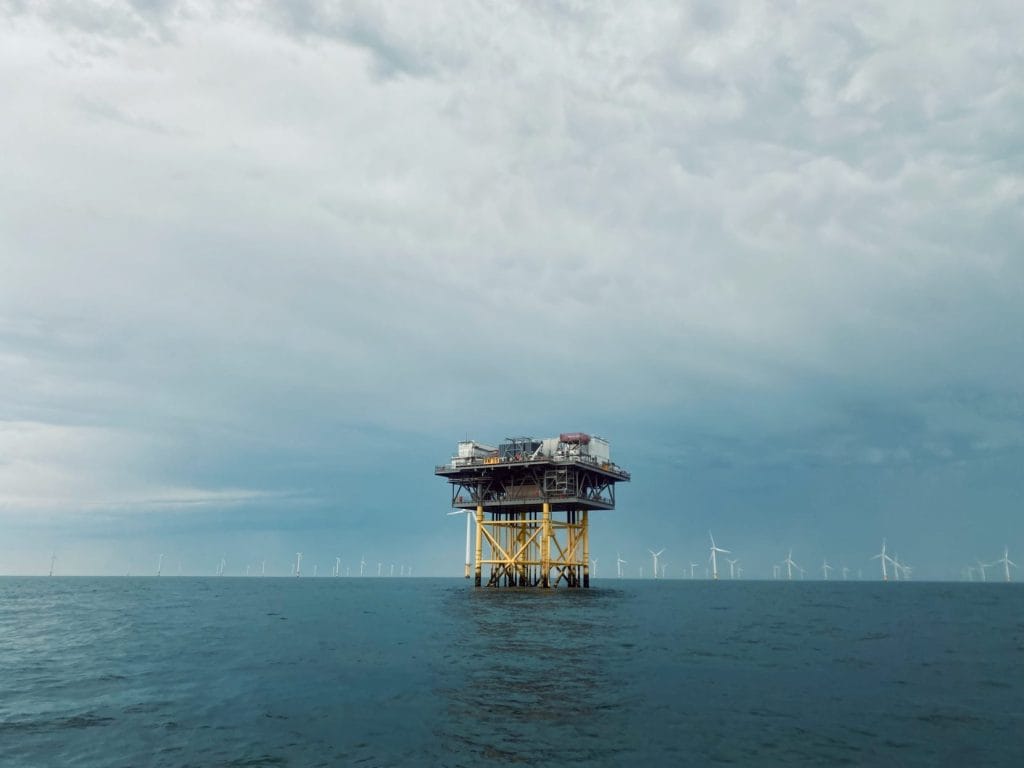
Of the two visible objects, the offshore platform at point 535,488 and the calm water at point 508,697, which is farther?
the offshore platform at point 535,488

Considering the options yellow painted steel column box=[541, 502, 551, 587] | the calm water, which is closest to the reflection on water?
the calm water

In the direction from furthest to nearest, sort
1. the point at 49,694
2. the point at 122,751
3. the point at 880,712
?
1. the point at 49,694
2. the point at 880,712
3. the point at 122,751

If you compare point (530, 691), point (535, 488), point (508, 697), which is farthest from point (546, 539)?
point (508, 697)

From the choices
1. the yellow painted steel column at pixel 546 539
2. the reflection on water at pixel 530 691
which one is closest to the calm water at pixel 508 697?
the reflection on water at pixel 530 691

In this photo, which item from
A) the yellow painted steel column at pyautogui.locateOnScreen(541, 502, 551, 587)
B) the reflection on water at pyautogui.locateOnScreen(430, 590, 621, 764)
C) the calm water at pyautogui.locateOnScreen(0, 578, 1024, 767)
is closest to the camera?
the calm water at pyautogui.locateOnScreen(0, 578, 1024, 767)

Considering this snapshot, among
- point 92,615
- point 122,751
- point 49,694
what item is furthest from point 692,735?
point 92,615

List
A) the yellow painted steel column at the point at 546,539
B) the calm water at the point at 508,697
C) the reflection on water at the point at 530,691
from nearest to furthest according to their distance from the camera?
the calm water at the point at 508,697 < the reflection on water at the point at 530,691 < the yellow painted steel column at the point at 546,539

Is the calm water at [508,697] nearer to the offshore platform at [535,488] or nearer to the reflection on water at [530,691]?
the reflection on water at [530,691]

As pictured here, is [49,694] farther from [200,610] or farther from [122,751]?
[200,610]

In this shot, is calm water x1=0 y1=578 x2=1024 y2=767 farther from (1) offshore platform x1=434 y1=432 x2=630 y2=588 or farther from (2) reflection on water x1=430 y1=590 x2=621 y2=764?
(1) offshore platform x1=434 y1=432 x2=630 y2=588
